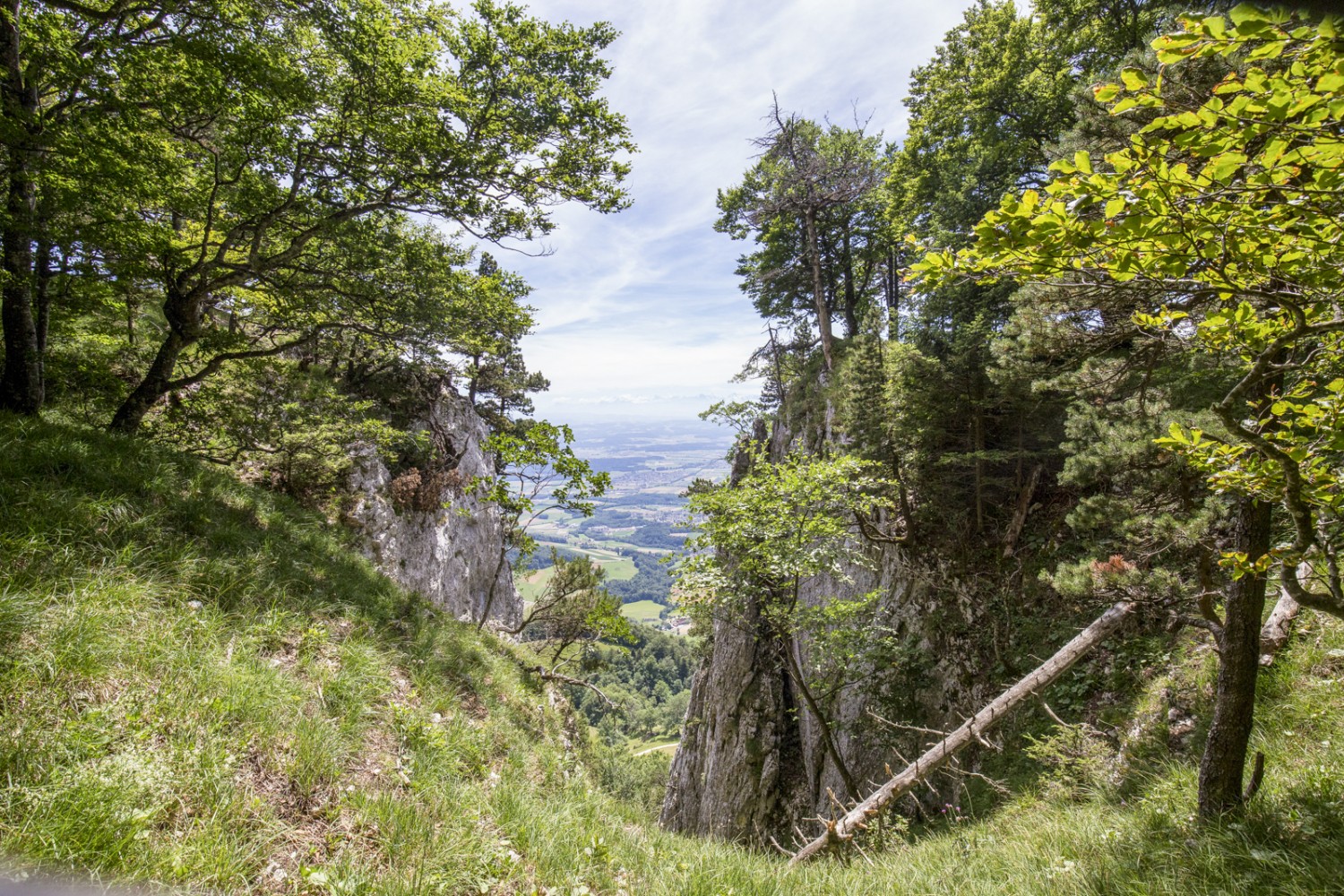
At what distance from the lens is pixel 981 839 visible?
192 inches

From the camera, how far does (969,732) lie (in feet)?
20.0

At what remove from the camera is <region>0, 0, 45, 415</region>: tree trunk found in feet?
17.8

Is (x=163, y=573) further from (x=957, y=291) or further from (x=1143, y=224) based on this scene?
(x=957, y=291)

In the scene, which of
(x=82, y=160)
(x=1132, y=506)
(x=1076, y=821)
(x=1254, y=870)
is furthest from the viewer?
(x=1132, y=506)

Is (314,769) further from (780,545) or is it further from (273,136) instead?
(273,136)

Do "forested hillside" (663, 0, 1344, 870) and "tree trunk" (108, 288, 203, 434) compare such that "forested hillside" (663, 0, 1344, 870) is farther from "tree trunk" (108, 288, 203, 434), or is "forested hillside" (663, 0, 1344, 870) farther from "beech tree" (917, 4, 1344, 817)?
"tree trunk" (108, 288, 203, 434)

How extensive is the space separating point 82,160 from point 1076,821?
12.2 metres

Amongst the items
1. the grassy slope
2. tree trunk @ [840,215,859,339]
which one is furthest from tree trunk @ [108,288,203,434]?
tree trunk @ [840,215,859,339]

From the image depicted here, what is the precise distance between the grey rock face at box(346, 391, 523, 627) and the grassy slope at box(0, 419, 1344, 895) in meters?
7.90

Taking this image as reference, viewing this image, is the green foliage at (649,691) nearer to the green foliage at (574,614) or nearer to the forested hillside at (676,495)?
the green foliage at (574,614)

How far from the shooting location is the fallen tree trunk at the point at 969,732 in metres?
5.73

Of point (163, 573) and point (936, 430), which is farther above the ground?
point (936, 430)

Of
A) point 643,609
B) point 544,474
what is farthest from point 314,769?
point 643,609

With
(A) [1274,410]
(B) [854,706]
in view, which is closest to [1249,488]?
(A) [1274,410]
